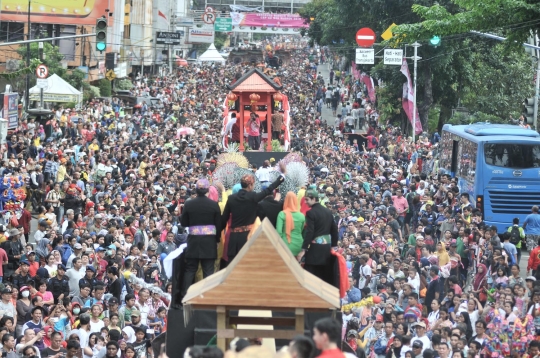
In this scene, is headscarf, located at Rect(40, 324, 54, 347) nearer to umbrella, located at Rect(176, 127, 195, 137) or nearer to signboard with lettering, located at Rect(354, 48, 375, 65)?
umbrella, located at Rect(176, 127, 195, 137)

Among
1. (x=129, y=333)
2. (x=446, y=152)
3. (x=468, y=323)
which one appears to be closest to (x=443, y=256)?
(x=468, y=323)

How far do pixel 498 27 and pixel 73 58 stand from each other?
36.9m

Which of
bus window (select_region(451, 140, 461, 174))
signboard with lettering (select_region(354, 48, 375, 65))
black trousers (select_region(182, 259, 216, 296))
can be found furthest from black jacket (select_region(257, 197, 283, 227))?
signboard with lettering (select_region(354, 48, 375, 65))

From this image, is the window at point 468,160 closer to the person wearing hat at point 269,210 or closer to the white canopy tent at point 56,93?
the white canopy tent at point 56,93

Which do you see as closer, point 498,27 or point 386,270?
point 386,270

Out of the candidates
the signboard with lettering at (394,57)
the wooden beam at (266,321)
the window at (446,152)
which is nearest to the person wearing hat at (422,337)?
the wooden beam at (266,321)

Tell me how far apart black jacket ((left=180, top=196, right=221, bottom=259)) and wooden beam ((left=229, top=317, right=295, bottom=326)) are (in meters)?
2.16

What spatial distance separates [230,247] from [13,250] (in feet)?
26.1

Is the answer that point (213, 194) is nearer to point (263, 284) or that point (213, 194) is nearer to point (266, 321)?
point (266, 321)

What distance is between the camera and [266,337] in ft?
32.6

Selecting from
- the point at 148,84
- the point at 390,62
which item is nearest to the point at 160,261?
the point at 390,62

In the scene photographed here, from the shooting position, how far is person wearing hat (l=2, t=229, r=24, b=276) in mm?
19219

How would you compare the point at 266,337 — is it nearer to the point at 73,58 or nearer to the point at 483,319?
the point at 483,319

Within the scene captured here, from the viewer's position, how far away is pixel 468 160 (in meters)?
29.4
